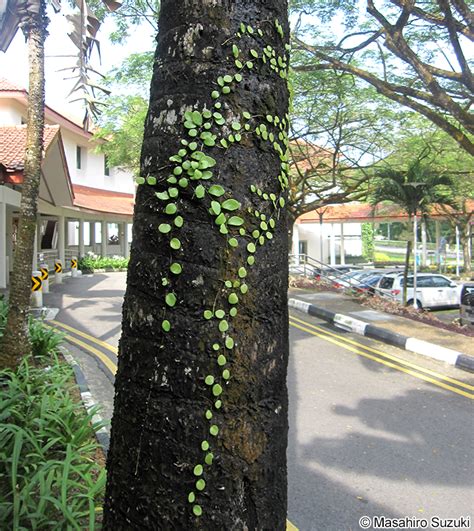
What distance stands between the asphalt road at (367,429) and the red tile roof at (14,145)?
4.49m

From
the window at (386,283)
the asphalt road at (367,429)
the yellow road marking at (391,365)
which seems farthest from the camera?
the window at (386,283)

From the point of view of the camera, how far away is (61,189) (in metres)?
17.5

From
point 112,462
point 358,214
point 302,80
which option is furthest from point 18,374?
point 358,214

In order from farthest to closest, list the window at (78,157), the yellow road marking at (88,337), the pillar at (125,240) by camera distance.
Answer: the pillar at (125,240)
the window at (78,157)
the yellow road marking at (88,337)

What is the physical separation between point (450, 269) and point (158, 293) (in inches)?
1481

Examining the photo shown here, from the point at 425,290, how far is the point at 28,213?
41.3 ft

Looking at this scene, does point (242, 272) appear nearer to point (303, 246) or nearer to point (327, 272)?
point (327, 272)

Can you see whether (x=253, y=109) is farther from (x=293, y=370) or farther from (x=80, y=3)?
(x=80, y=3)

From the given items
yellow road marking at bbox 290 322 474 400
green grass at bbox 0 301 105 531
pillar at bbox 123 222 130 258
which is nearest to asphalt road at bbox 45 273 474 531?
yellow road marking at bbox 290 322 474 400

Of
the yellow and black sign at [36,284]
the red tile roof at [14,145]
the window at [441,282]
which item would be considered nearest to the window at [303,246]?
the window at [441,282]

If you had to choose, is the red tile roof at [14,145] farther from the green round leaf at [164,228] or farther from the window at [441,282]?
the window at [441,282]

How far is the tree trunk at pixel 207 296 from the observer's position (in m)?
1.47

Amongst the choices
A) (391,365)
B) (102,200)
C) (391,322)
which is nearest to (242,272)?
(391,365)

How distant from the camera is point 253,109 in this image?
162 cm
